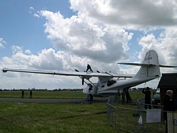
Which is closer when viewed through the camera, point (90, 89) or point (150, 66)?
point (150, 66)

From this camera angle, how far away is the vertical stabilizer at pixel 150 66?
2269cm

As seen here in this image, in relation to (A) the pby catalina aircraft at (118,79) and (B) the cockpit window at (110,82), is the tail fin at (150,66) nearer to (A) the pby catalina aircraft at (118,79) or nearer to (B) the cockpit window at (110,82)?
(A) the pby catalina aircraft at (118,79)

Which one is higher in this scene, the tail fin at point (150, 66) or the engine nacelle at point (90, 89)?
the tail fin at point (150, 66)

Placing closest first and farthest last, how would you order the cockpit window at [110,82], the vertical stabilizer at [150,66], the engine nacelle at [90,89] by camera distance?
the vertical stabilizer at [150,66], the cockpit window at [110,82], the engine nacelle at [90,89]

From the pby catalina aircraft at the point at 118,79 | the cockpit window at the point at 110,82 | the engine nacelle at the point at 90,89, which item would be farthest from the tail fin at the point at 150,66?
the engine nacelle at the point at 90,89

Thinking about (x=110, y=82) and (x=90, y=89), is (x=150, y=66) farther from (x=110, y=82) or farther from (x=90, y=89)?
(x=90, y=89)

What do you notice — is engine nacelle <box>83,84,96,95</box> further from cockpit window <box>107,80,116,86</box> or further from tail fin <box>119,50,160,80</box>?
tail fin <box>119,50,160,80</box>

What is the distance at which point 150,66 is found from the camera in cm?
2312

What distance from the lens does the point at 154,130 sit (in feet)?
30.9

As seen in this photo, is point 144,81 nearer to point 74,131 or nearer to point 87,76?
point 87,76

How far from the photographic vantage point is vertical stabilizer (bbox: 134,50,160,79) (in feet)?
74.4

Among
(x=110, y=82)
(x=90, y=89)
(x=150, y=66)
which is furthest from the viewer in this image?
(x=90, y=89)

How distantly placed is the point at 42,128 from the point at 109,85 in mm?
20277

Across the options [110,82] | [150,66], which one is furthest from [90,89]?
[150,66]
